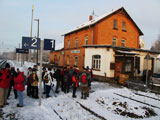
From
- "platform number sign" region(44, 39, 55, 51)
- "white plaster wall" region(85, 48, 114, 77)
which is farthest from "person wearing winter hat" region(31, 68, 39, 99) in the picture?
"white plaster wall" region(85, 48, 114, 77)

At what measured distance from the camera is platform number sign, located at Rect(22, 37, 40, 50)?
19.9 feet

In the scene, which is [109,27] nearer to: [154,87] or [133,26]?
[133,26]

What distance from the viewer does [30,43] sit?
6.19m

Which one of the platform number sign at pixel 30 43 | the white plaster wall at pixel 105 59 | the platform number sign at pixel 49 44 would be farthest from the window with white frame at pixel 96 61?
the platform number sign at pixel 30 43

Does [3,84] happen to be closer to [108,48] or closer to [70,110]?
[70,110]

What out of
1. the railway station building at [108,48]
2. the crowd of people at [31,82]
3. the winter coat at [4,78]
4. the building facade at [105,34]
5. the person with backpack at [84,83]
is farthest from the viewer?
the building facade at [105,34]

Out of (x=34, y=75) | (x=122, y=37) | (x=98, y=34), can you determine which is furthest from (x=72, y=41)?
(x=34, y=75)

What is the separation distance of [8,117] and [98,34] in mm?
18016

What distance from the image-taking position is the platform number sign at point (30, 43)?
239 inches

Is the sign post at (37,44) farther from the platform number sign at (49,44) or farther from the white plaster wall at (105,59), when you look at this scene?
the white plaster wall at (105,59)

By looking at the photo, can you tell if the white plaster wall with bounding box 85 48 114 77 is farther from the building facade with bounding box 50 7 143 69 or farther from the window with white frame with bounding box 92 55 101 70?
the building facade with bounding box 50 7 143 69

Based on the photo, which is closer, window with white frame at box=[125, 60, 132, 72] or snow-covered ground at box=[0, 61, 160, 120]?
snow-covered ground at box=[0, 61, 160, 120]

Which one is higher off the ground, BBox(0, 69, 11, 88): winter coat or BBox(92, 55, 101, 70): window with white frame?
BBox(92, 55, 101, 70): window with white frame

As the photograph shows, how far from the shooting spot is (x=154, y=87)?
12.0 meters
